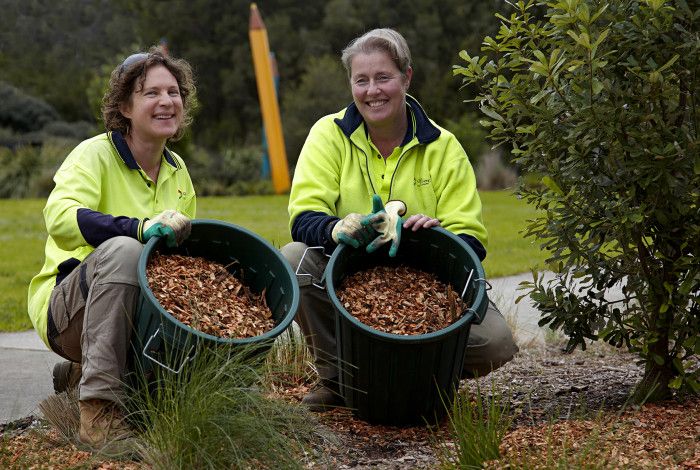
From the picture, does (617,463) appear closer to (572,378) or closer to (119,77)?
(572,378)

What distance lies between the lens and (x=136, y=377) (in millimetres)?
3164

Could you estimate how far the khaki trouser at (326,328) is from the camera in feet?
11.4

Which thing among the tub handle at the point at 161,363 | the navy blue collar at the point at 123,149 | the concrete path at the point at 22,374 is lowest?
the concrete path at the point at 22,374

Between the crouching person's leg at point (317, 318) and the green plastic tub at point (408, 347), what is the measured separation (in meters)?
0.14

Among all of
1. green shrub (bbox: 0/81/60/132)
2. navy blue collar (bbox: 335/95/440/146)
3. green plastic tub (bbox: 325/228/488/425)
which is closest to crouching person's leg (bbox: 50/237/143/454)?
green plastic tub (bbox: 325/228/488/425)

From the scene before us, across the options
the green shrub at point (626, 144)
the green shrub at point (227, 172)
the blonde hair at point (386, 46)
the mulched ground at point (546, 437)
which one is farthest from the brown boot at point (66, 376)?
the green shrub at point (227, 172)

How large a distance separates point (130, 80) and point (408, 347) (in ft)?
4.86

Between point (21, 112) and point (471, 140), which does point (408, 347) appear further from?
point (21, 112)

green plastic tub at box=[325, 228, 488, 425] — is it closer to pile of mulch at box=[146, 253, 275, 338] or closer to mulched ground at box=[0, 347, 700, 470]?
mulched ground at box=[0, 347, 700, 470]

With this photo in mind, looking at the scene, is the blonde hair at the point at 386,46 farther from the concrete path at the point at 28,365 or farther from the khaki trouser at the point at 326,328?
the concrete path at the point at 28,365

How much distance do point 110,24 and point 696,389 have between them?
1448 inches

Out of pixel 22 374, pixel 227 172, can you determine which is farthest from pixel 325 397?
pixel 227 172

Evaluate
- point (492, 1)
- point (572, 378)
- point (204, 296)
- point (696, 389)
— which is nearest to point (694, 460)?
point (696, 389)

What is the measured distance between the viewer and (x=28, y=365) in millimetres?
4637
